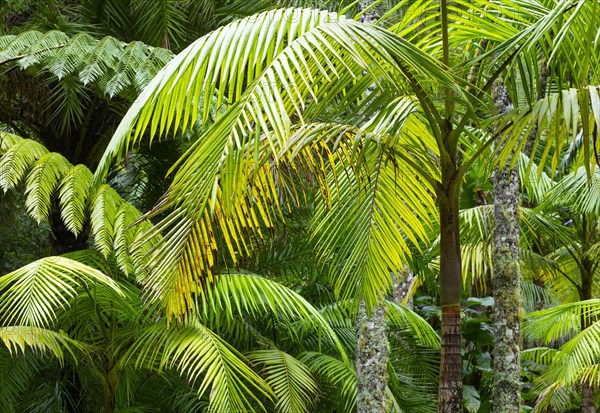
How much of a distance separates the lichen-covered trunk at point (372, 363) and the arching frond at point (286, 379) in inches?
24.5

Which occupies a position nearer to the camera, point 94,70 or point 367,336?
point 367,336

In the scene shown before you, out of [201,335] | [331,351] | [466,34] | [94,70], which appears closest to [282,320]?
[331,351]

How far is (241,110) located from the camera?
2.67 m

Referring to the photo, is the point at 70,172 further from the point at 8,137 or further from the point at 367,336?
the point at 367,336

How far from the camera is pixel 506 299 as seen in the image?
530cm

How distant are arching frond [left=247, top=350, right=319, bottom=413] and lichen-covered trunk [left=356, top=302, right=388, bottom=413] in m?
0.62

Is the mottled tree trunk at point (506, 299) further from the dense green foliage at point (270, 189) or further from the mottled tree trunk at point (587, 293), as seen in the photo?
the mottled tree trunk at point (587, 293)

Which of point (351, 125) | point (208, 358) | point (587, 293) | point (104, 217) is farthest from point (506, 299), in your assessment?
point (587, 293)

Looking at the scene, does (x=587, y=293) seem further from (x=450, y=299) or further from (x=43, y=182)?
(x=43, y=182)

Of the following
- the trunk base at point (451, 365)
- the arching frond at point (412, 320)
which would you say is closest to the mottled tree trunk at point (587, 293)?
the arching frond at point (412, 320)

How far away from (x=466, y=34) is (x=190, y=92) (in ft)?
4.67

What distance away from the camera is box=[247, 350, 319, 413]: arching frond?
541 centimetres

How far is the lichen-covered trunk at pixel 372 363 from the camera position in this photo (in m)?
4.92

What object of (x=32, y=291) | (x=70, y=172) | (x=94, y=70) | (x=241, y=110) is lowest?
(x=32, y=291)
